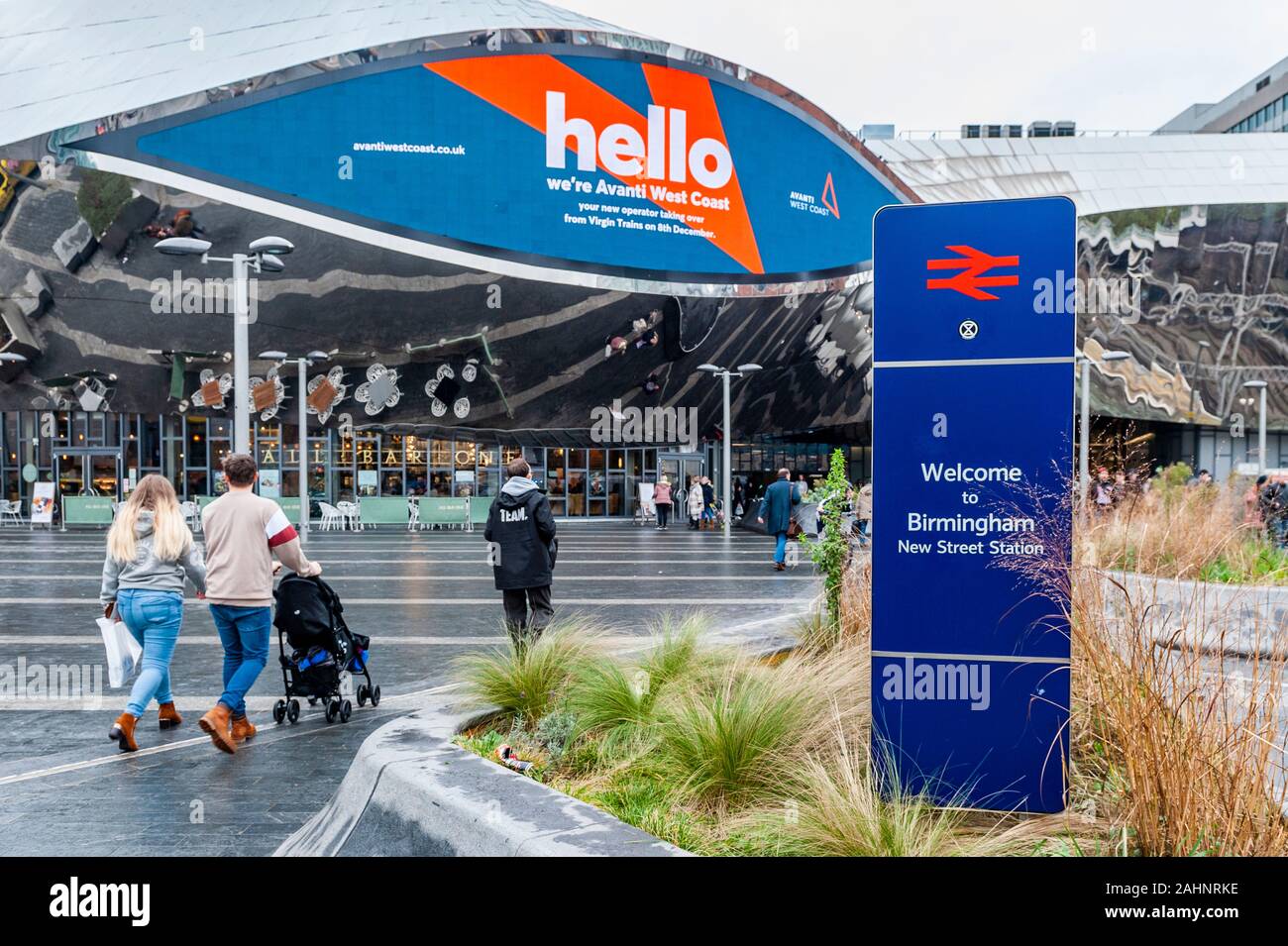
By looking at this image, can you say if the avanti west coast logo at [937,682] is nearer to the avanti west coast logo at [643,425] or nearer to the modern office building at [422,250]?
the modern office building at [422,250]

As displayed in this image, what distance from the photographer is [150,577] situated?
668cm

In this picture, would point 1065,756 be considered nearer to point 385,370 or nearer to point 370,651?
point 370,651

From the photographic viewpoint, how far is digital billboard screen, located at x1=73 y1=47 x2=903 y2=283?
3362cm

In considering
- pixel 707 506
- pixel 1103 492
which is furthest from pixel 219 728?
pixel 707 506

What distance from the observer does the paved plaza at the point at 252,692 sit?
5.00 m

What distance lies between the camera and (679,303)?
38125mm

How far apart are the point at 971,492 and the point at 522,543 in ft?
15.3

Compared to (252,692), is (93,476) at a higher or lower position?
higher

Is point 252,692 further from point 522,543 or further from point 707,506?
point 707,506

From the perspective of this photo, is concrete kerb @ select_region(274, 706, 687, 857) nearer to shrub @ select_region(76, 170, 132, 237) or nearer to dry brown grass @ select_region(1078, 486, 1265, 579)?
dry brown grass @ select_region(1078, 486, 1265, 579)

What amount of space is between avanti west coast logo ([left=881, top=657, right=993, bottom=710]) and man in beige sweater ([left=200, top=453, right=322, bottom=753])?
3.96 meters

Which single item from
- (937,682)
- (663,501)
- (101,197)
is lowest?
(663,501)
